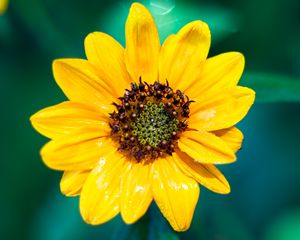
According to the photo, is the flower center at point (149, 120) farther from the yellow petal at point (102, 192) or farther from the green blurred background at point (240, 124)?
the green blurred background at point (240, 124)

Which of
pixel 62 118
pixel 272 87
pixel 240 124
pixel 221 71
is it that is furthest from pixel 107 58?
pixel 240 124

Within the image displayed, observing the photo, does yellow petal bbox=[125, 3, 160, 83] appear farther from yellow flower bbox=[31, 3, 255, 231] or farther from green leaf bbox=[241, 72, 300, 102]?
green leaf bbox=[241, 72, 300, 102]

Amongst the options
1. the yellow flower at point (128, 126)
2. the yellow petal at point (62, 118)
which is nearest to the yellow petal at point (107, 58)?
the yellow flower at point (128, 126)

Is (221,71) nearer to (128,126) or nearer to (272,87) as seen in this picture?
(272,87)

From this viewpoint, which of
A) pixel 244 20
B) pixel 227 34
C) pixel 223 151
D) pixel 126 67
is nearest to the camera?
pixel 223 151

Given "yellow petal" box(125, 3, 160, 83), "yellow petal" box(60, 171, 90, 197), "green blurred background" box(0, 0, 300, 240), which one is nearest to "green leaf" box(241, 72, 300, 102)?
"yellow petal" box(125, 3, 160, 83)

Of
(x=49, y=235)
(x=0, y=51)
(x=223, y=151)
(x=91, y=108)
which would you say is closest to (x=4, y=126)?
(x=0, y=51)

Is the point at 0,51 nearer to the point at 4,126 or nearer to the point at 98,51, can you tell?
the point at 4,126
